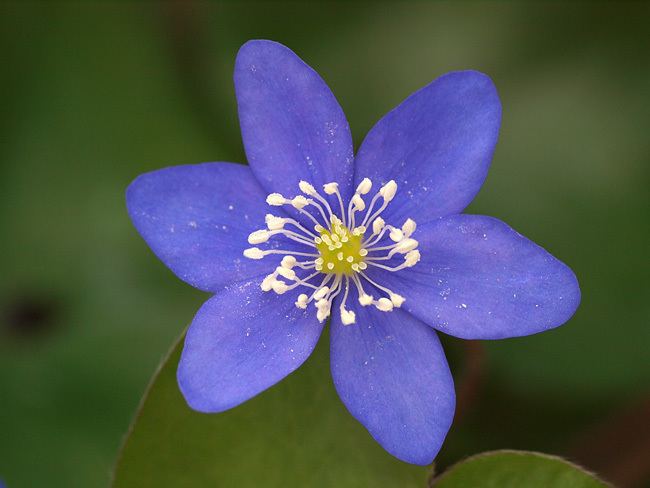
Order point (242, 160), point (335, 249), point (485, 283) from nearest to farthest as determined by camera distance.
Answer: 1. point (485, 283)
2. point (335, 249)
3. point (242, 160)

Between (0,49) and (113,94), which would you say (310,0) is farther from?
(0,49)

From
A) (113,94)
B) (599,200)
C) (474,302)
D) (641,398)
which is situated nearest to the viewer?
(474,302)

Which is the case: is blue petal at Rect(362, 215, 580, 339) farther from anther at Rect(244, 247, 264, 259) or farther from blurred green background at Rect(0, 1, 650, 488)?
blurred green background at Rect(0, 1, 650, 488)

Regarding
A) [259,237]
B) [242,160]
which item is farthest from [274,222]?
[242,160]

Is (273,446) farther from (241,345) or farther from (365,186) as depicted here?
(365,186)

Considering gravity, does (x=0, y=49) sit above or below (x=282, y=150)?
above

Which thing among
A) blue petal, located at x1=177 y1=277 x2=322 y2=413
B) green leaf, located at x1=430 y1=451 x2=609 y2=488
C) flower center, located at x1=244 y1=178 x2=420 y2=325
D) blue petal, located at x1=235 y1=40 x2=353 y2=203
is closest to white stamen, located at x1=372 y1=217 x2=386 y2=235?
flower center, located at x1=244 y1=178 x2=420 y2=325

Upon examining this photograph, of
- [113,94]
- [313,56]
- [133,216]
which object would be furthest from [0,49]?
[133,216]

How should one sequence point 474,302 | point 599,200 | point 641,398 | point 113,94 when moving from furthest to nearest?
point 113,94, point 599,200, point 641,398, point 474,302
